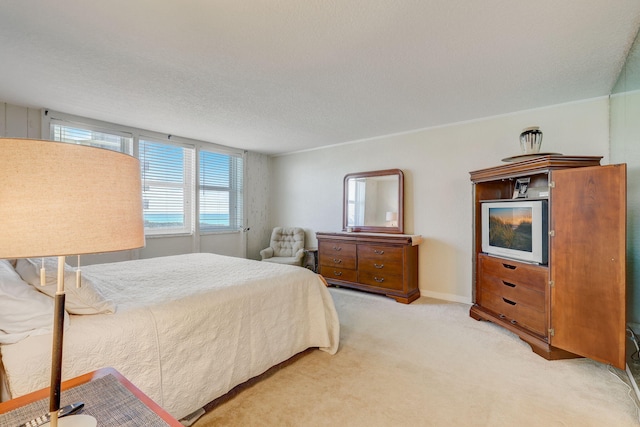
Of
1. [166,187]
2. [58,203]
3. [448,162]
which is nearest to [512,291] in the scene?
[448,162]

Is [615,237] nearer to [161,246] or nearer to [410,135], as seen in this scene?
[410,135]

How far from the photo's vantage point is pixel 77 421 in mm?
778

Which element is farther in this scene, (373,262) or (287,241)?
(287,241)

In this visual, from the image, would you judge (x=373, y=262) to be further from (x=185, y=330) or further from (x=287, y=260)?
(x=185, y=330)

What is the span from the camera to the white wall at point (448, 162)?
3076mm

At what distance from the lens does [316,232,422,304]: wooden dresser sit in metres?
3.76

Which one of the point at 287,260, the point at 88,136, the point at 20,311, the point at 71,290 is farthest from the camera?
the point at 287,260

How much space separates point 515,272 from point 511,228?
1.36 ft

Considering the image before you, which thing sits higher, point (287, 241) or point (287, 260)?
point (287, 241)

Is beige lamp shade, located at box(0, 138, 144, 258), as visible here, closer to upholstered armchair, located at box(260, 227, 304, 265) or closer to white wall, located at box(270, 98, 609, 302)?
white wall, located at box(270, 98, 609, 302)

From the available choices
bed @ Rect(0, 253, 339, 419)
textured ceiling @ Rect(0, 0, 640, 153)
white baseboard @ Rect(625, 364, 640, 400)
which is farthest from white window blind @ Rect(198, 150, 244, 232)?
white baseboard @ Rect(625, 364, 640, 400)

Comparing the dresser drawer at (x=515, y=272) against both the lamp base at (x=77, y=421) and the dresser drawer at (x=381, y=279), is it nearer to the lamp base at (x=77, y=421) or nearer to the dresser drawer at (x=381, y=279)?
the dresser drawer at (x=381, y=279)

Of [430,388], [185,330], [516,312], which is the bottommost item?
[430,388]

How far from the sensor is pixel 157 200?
4.26 meters
